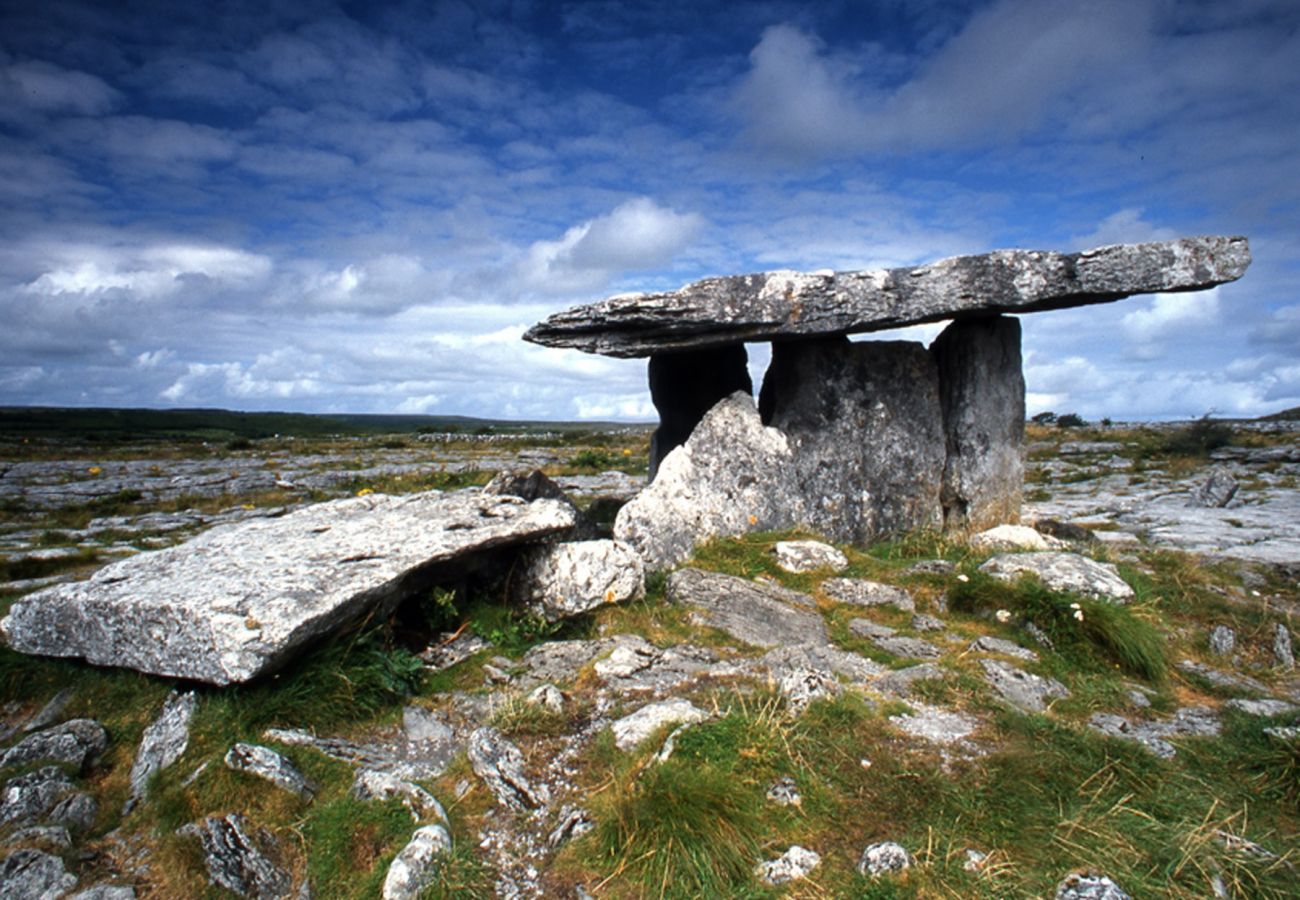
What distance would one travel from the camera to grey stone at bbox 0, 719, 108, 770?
242 inches

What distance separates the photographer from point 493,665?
24.7 ft

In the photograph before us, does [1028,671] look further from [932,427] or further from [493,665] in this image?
[932,427]

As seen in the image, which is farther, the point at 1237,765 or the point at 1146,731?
the point at 1146,731

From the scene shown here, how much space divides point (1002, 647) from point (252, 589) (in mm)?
6954

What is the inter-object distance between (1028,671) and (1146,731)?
1.11m

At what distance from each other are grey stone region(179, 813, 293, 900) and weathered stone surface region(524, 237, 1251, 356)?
25.9 ft

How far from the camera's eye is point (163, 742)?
6.08m

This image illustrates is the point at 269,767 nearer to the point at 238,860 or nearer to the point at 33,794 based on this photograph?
the point at 238,860

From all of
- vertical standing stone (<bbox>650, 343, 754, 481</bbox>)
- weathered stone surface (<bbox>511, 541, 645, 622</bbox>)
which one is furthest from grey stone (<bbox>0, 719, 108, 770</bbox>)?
vertical standing stone (<bbox>650, 343, 754, 481</bbox>)

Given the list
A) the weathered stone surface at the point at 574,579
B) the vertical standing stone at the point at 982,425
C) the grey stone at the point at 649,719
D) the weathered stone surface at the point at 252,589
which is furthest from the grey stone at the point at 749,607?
the vertical standing stone at the point at 982,425

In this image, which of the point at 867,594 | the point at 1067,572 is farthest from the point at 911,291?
the point at 867,594

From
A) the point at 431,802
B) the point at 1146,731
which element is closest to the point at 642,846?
the point at 431,802

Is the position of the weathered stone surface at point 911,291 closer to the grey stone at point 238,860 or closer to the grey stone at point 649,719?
the grey stone at point 649,719

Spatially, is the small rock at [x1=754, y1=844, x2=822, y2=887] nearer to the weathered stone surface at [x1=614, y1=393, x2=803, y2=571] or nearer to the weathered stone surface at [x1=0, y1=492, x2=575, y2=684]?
the weathered stone surface at [x1=0, y1=492, x2=575, y2=684]
